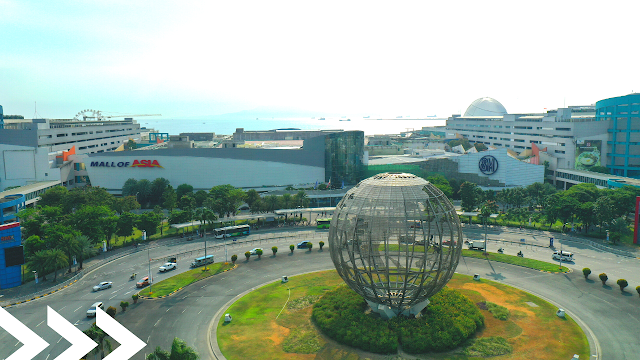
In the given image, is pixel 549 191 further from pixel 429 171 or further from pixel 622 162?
pixel 622 162

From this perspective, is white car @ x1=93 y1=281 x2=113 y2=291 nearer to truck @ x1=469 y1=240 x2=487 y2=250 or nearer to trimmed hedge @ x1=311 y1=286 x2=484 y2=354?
trimmed hedge @ x1=311 y1=286 x2=484 y2=354

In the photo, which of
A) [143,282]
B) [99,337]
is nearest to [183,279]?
[143,282]

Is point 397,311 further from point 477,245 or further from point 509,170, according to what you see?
point 509,170

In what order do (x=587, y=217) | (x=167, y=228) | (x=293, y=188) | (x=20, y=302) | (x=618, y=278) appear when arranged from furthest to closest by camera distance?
(x=293, y=188) < (x=167, y=228) < (x=587, y=217) < (x=618, y=278) < (x=20, y=302)

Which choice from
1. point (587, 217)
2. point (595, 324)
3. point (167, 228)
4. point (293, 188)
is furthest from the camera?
point (293, 188)

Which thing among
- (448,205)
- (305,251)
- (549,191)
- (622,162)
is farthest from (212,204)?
(622,162)
